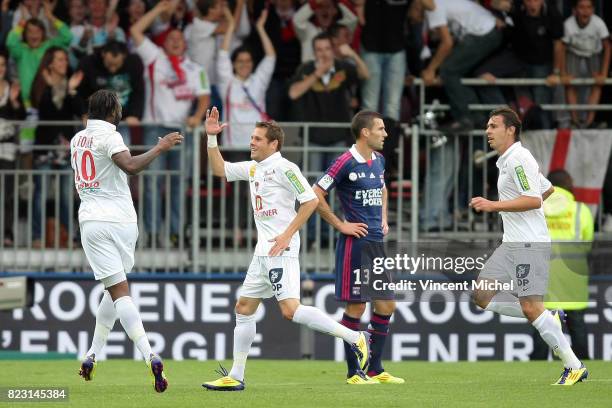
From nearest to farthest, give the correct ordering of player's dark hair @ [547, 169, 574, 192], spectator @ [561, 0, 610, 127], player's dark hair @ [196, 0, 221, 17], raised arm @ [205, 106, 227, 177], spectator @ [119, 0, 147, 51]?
1. raised arm @ [205, 106, 227, 177]
2. player's dark hair @ [547, 169, 574, 192]
3. player's dark hair @ [196, 0, 221, 17]
4. spectator @ [119, 0, 147, 51]
5. spectator @ [561, 0, 610, 127]

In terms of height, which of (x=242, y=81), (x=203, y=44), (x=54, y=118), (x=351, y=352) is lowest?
(x=351, y=352)

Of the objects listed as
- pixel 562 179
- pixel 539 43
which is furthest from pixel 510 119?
pixel 539 43

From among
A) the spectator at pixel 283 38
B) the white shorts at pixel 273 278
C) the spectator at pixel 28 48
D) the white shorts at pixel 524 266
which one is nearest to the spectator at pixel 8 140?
the spectator at pixel 28 48

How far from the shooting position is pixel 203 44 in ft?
57.1

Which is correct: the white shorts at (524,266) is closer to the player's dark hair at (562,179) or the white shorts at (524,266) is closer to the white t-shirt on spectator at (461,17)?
the player's dark hair at (562,179)

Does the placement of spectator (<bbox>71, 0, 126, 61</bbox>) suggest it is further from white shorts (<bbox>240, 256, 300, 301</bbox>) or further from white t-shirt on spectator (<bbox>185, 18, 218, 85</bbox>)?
white shorts (<bbox>240, 256, 300, 301</bbox>)

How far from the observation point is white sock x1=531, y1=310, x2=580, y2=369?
36.5 feet

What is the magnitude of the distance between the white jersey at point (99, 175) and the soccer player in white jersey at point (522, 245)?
2927mm

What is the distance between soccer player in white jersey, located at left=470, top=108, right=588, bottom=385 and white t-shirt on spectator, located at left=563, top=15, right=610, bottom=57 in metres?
6.42

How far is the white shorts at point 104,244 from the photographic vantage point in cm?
1070

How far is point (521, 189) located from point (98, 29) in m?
7.97

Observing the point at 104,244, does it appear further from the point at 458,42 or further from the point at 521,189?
the point at 458,42

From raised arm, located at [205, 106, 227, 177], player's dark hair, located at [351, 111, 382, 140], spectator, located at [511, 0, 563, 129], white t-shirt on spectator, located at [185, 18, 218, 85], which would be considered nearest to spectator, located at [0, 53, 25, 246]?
white t-shirt on spectator, located at [185, 18, 218, 85]

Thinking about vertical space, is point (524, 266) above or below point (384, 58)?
below
